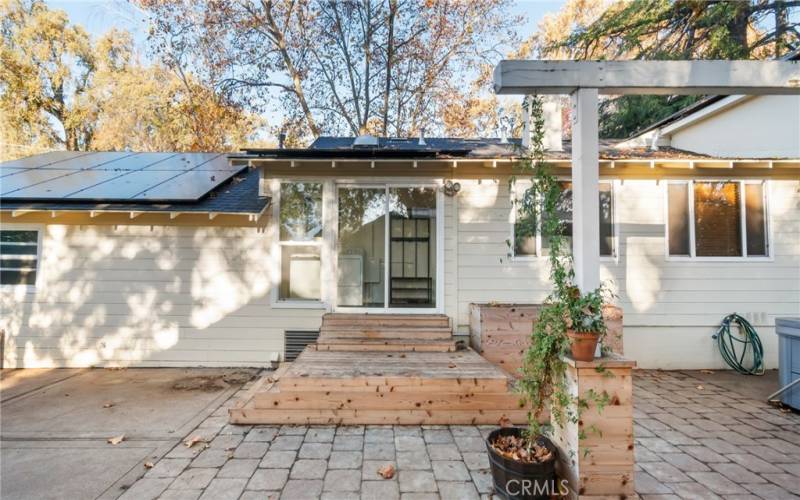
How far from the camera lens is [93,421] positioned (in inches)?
139

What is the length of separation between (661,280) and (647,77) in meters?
3.75

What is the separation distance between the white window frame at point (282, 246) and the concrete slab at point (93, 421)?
113 centimetres

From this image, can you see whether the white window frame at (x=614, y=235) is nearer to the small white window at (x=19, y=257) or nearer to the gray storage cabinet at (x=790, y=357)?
the gray storage cabinet at (x=790, y=357)

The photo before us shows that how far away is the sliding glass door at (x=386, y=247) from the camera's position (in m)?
5.47

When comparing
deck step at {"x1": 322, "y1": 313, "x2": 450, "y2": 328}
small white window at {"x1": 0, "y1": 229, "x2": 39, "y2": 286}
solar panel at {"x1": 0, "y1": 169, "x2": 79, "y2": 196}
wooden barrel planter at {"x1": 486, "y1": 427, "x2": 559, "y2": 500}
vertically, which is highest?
solar panel at {"x1": 0, "y1": 169, "x2": 79, "y2": 196}

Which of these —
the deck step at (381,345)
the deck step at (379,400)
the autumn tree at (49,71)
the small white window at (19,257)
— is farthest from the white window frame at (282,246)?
the autumn tree at (49,71)

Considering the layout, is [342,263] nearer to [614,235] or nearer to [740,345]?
[614,235]

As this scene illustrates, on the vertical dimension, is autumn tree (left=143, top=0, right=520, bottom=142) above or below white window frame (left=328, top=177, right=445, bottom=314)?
above

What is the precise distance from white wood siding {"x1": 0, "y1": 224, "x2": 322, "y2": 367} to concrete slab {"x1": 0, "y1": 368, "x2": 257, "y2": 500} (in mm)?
304

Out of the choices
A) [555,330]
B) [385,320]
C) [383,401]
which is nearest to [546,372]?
[555,330]

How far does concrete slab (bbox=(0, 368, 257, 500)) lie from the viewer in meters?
2.60

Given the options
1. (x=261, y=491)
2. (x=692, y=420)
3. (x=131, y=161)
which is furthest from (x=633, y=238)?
(x=131, y=161)

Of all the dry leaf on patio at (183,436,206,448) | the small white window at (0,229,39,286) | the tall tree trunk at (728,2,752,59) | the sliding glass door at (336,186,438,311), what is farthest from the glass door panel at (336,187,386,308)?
the tall tree trunk at (728,2,752,59)

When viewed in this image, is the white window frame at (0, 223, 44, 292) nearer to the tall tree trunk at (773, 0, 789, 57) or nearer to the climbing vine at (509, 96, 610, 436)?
the climbing vine at (509, 96, 610, 436)
